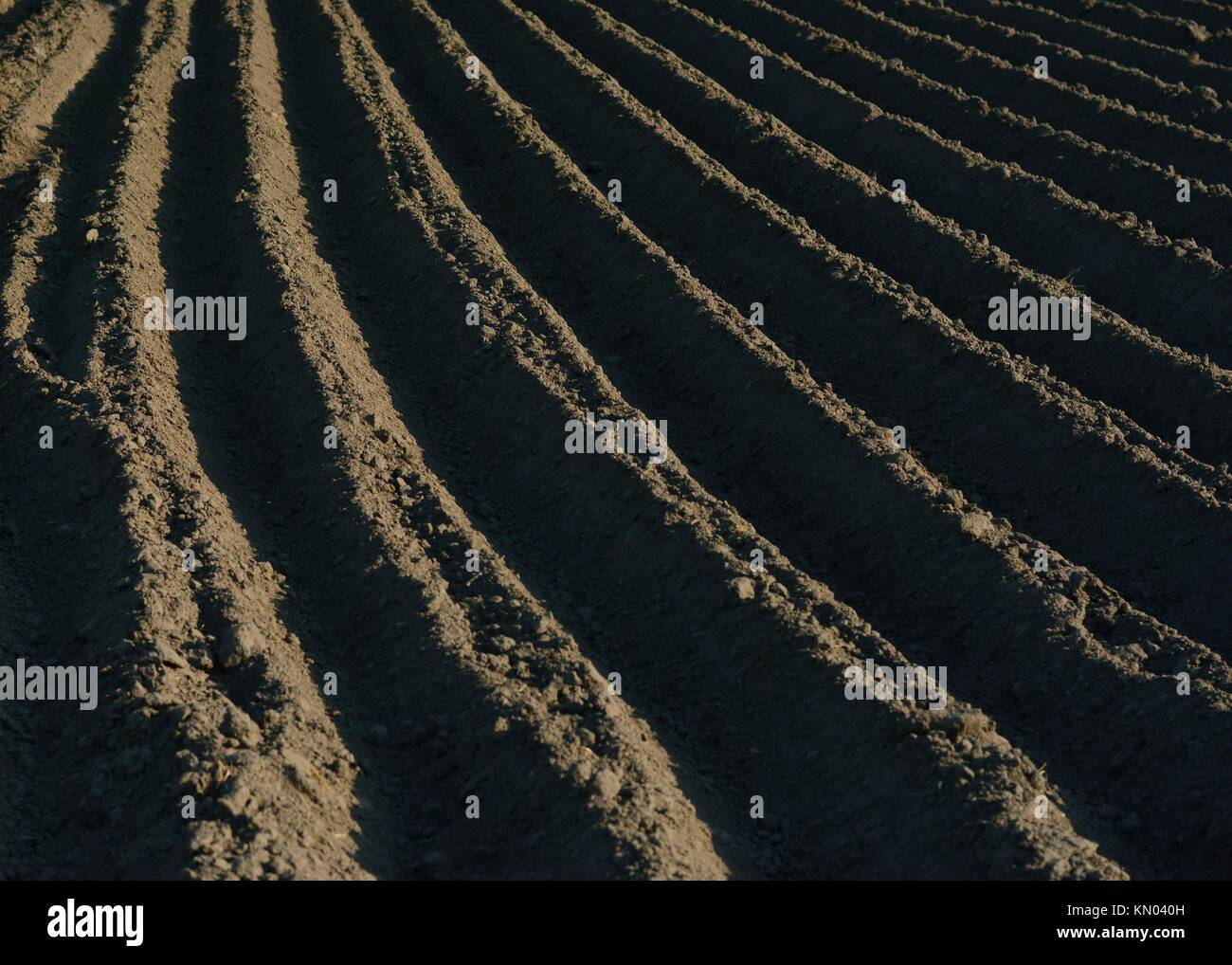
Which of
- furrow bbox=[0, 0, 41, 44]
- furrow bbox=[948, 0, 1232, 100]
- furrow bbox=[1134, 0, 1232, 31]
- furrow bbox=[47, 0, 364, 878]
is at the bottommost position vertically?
furrow bbox=[47, 0, 364, 878]

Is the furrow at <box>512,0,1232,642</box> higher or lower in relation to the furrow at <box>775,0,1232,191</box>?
lower

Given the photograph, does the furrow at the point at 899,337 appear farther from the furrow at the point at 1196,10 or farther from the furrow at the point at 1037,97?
the furrow at the point at 1196,10

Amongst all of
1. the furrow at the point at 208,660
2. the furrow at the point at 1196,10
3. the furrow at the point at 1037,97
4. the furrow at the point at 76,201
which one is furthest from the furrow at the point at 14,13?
the furrow at the point at 1196,10

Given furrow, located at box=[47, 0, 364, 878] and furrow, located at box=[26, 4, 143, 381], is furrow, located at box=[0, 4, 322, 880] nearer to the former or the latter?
furrow, located at box=[47, 0, 364, 878]

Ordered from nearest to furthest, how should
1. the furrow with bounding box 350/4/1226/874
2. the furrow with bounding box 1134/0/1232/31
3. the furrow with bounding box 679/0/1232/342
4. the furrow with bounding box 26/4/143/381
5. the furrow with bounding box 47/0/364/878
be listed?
the furrow with bounding box 47/0/364/878 < the furrow with bounding box 350/4/1226/874 < the furrow with bounding box 26/4/143/381 < the furrow with bounding box 679/0/1232/342 < the furrow with bounding box 1134/0/1232/31

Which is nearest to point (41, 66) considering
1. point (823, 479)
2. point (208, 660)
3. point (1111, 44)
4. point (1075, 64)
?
point (208, 660)

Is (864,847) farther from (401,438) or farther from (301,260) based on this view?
(301,260)

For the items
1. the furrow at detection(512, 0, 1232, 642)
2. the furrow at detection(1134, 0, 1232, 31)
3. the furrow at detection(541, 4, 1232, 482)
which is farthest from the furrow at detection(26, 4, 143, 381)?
the furrow at detection(1134, 0, 1232, 31)

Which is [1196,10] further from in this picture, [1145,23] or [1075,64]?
[1075,64]
